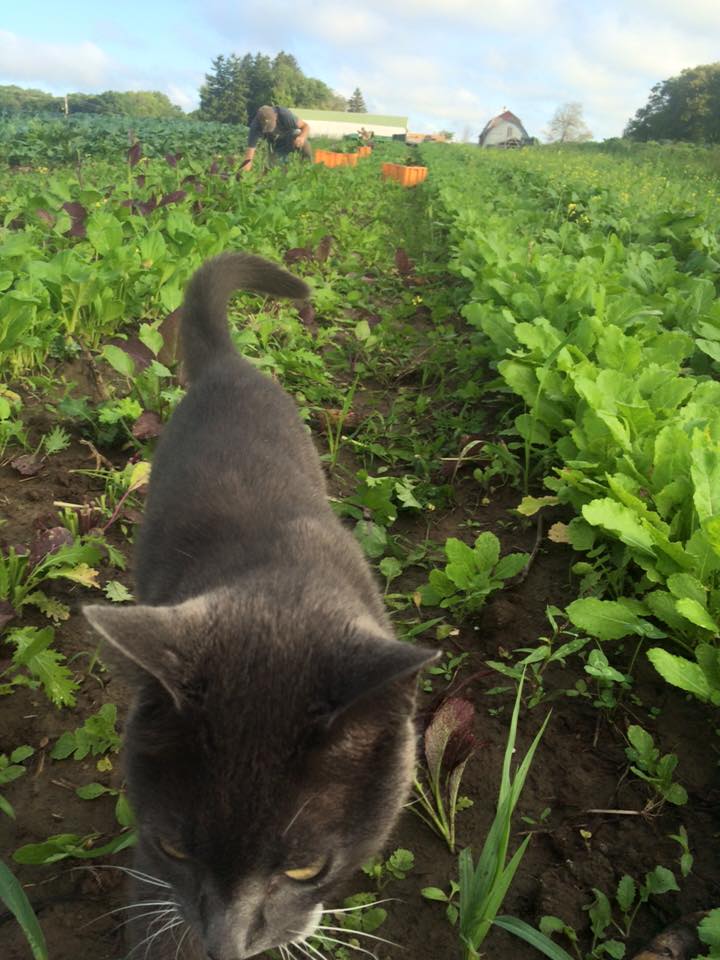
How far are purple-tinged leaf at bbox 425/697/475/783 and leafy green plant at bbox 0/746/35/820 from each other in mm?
1208

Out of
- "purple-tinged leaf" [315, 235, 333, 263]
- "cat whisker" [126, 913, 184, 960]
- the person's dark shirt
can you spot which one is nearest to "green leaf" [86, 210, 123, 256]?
"purple-tinged leaf" [315, 235, 333, 263]

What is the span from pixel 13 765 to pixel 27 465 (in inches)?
65.8

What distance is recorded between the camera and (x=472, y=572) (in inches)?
105

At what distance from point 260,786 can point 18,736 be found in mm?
1370

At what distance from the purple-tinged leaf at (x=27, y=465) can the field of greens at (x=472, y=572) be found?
70 millimetres

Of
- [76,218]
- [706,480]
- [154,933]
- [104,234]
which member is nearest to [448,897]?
[154,933]

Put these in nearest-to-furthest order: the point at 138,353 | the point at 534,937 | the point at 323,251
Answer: the point at 534,937, the point at 138,353, the point at 323,251

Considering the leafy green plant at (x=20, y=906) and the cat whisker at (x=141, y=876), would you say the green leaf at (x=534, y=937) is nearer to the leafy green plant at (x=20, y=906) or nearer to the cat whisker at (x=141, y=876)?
the cat whisker at (x=141, y=876)

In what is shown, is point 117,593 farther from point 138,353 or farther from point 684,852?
point 684,852

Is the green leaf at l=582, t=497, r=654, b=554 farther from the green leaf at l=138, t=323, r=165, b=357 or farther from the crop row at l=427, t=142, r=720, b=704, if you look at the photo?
the green leaf at l=138, t=323, r=165, b=357

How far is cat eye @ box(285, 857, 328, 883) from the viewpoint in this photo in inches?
55.7

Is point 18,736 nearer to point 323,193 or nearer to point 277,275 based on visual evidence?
point 277,275

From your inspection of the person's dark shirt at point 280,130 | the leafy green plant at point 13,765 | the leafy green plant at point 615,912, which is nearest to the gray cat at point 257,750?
the leafy green plant at point 615,912

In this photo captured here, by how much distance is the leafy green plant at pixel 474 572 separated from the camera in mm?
2633
